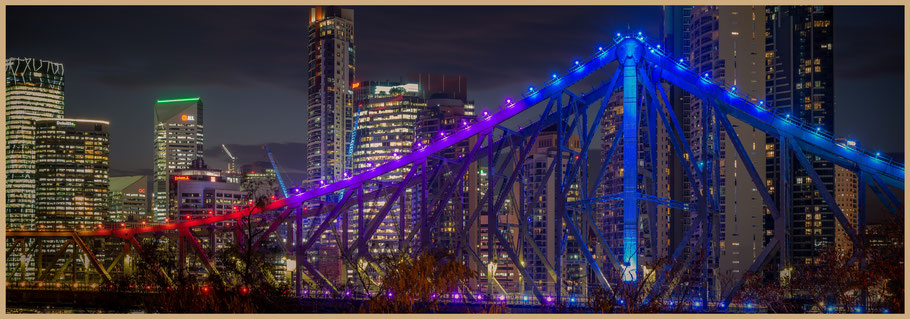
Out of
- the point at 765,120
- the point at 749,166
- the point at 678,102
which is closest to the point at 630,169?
the point at 749,166

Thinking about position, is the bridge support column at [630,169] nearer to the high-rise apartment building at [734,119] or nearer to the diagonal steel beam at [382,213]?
the diagonal steel beam at [382,213]

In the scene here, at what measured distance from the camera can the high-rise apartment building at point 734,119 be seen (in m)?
146

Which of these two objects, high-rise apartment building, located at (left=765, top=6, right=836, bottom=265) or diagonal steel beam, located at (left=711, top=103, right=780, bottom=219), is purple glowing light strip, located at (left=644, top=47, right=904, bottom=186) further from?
high-rise apartment building, located at (left=765, top=6, right=836, bottom=265)

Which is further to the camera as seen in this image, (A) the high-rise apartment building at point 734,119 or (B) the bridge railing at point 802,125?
(A) the high-rise apartment building at point 734,119

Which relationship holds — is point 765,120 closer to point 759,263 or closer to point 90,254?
point 759,263

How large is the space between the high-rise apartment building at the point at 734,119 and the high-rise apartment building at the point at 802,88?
1.62 metres

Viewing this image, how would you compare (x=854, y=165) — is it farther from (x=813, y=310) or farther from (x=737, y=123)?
(x=737, y=123)

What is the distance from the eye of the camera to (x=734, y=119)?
486ft

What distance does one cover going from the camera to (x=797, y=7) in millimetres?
154250

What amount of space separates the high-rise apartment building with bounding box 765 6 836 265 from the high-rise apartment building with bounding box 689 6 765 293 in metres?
1.62

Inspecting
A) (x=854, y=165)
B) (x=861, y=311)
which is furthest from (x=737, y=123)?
(x=861, y=311)

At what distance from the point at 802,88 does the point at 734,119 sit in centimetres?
1154

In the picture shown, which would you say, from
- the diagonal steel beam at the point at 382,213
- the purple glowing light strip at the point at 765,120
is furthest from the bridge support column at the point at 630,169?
the diagonal steel beam at the point at 382,213

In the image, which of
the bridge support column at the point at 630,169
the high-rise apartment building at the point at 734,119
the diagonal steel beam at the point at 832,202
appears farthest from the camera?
the high-rise apartment building at the point at 734,119
